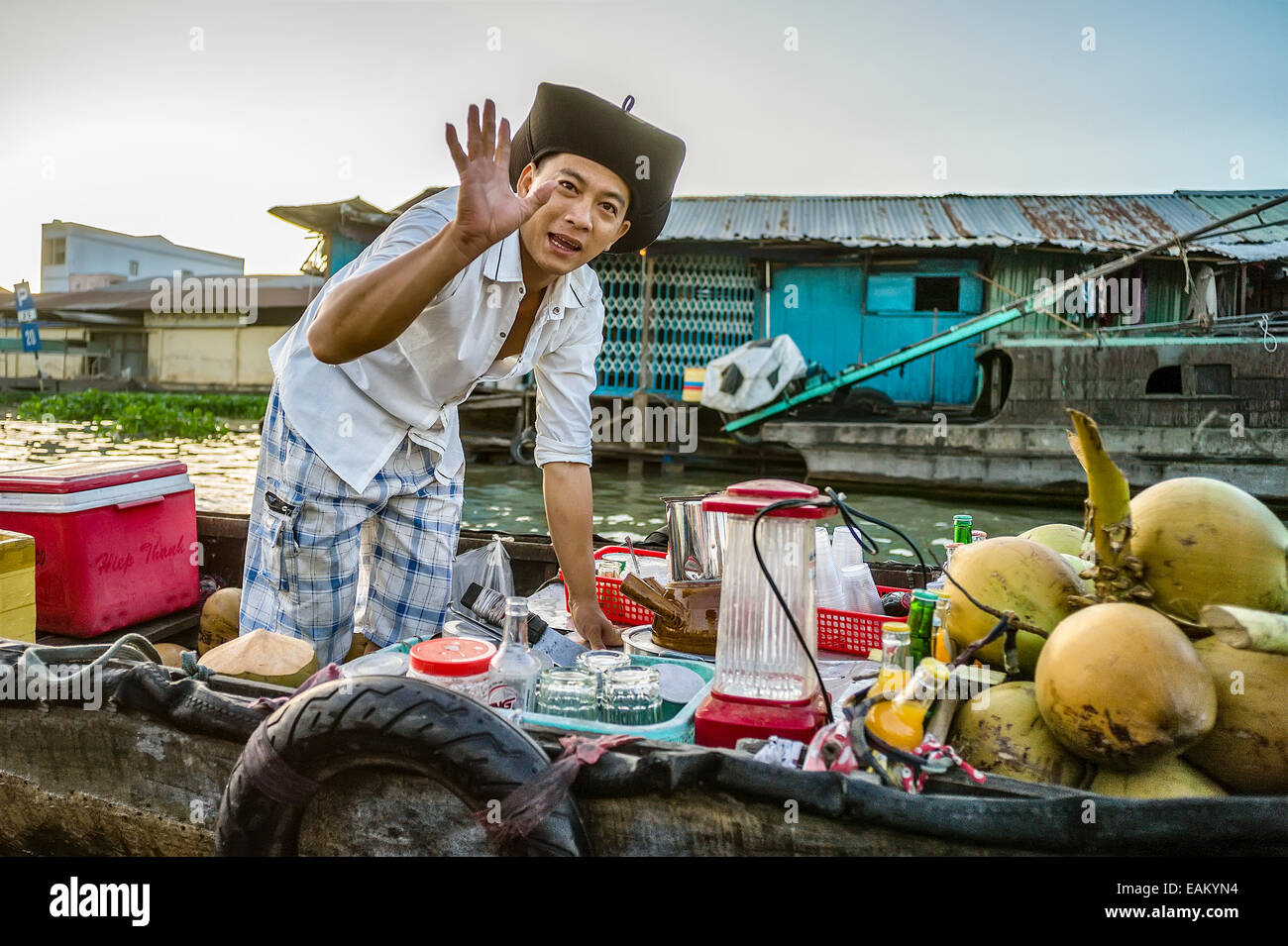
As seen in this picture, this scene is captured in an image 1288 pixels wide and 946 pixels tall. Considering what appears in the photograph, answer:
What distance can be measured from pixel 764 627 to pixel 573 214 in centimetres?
102

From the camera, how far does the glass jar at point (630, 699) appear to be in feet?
4.88

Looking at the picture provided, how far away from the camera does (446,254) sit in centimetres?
149

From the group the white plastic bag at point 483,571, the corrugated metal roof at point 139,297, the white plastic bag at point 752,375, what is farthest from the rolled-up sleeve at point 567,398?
the corrugated metal roof at point 139,297

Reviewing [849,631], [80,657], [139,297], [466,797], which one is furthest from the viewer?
[139,297]

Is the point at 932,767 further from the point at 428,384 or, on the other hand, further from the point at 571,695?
the point at 428,384

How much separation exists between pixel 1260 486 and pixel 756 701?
9079 millimetres

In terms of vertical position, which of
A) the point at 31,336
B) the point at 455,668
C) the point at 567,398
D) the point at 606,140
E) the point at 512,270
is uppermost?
the point at 31,336

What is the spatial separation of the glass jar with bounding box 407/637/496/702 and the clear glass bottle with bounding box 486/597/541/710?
0.12 ft

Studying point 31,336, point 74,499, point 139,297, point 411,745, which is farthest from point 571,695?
point 139,297

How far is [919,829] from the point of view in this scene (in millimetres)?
1137

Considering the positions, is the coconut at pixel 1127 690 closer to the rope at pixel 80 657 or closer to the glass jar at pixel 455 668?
the glass jar at pixel 455 668

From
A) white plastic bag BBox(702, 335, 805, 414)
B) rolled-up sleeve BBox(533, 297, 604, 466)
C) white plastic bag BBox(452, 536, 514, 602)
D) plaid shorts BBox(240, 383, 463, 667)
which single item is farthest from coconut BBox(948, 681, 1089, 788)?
white plastic bag BBox(702, 335, 805, 414)
